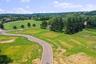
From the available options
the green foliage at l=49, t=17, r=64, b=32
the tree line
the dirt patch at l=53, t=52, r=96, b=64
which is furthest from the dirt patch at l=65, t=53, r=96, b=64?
the green foliage at l=49, t=17, r=64, b=32

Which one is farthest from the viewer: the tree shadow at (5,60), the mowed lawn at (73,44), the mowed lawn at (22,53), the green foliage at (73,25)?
Answer: the green foliage at (73,25)

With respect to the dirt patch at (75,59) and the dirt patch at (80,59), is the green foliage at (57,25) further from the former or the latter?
the dirt patch at (80,59)

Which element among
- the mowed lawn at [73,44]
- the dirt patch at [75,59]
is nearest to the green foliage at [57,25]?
the mowed lawn at [73,44]

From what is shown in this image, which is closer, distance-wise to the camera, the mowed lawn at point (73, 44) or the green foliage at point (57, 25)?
the mowed lawn at point (73, 44)

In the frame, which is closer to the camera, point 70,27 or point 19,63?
point 19,63

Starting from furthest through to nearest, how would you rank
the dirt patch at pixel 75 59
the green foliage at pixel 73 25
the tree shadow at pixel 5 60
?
the green foliage at pixel 73 25 < the tree shadow at pixel 5 60 < the dirt patch at pixel 75 59

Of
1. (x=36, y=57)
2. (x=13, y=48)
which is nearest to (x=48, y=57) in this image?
(x=36, y=57)

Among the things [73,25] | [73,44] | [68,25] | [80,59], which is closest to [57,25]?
[68,25]

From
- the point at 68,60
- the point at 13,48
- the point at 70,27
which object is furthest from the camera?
the point at 70,27

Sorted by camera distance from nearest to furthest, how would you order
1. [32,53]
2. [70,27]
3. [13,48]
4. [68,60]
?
[68,60] → [32,53] → [13,48] → [70,27]

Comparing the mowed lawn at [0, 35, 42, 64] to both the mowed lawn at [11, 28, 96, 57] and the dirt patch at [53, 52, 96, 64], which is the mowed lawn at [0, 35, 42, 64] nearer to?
the dirt patch at [53, 52, 96, 64]

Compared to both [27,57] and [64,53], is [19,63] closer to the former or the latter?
[27,57]
